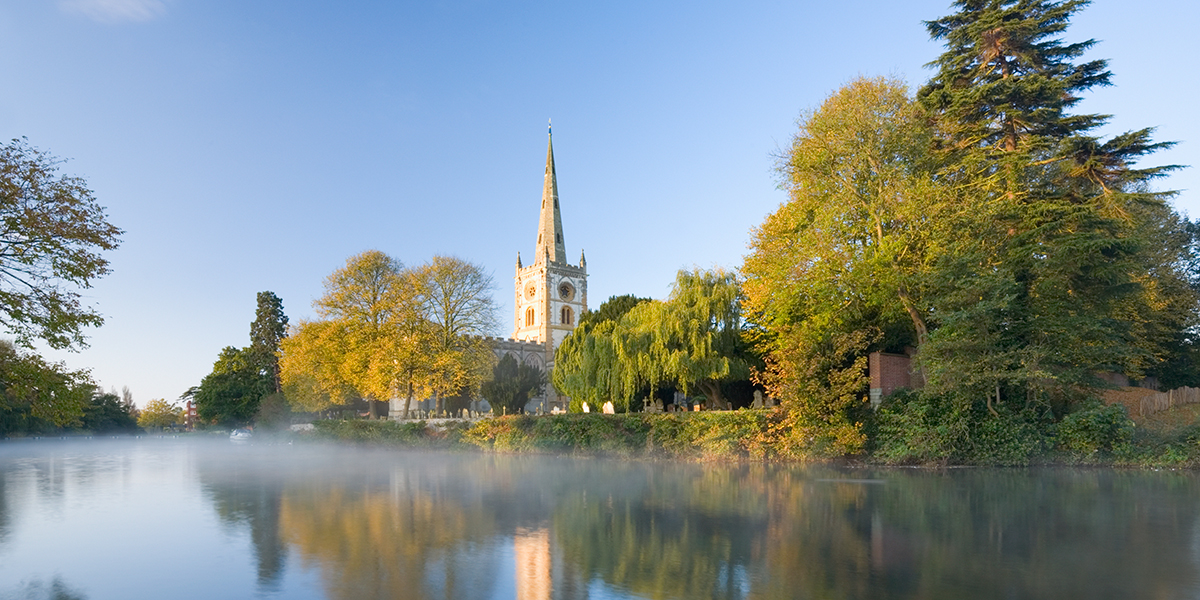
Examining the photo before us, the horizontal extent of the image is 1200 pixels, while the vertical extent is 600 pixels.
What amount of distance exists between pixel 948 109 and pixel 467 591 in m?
26.3

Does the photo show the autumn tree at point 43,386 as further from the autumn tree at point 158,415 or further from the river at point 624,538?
the autumn tree at point 158,415

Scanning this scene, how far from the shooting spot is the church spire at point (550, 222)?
10381 cm

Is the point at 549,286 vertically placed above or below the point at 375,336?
above

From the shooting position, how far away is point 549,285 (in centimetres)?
10156

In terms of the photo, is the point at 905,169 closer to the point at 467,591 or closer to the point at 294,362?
the point at 467,591

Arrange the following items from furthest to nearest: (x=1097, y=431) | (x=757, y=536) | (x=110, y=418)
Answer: (x=110, y=418) < (x=1097, y=431) < (x=757, y=536)

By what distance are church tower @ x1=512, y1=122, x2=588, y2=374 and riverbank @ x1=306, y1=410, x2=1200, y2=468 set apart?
5740cm

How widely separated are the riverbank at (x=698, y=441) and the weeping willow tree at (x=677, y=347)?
1858 millimetres

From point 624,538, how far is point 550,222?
94.3 m

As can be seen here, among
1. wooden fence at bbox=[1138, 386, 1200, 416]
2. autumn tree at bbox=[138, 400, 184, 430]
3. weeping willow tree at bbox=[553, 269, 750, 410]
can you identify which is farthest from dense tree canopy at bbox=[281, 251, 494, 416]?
autumn tree at bbox=[138, 400, 184, 430]

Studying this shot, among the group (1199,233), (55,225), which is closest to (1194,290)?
(1199,233)

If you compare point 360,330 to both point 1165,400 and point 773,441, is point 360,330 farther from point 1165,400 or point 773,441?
point 1165,400

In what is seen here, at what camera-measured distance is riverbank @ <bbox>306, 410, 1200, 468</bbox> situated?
23438mm

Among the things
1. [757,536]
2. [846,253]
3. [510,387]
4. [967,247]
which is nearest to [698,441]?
[846,253]
